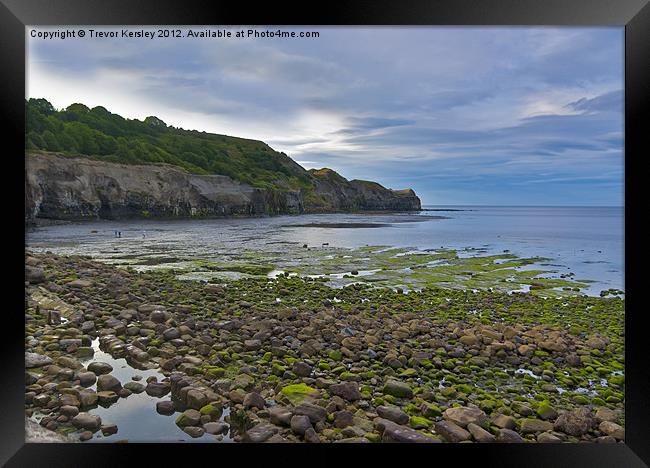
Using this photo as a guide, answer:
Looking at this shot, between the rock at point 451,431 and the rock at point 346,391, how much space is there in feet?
2.16

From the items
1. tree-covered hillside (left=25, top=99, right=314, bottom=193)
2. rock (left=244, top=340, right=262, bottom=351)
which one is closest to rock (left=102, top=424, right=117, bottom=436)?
rock (left=244, top=340, right=262, bottom=351)

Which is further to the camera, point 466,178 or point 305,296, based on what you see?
point 466,178

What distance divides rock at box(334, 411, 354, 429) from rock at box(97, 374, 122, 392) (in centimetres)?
184

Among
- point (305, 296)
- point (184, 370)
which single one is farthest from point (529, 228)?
point (184, 370)

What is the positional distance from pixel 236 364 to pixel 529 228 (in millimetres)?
14916

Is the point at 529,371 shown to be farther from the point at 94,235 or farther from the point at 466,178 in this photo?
the point at 94,235

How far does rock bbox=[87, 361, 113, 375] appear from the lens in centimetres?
353

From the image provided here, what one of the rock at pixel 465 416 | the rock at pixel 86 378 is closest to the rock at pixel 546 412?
the rock at pixel 465 416

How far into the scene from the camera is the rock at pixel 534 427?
290 centimetres

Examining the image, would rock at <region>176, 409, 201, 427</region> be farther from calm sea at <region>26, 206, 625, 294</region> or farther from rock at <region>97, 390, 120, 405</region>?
calm sea at <region>26, 206, 625, 294</region>

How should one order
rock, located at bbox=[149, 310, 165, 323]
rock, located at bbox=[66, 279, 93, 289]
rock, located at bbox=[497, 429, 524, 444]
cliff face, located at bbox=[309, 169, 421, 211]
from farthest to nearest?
cliff face, located at bbox=[309, 169, 421, 211] < rock, located at bbox=[66, 279, 93, 289] < rock, located at bbox=[149, 310, 165, 323] < rock, located at bbox=[497, 429, 524, 444]

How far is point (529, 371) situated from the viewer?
374cm

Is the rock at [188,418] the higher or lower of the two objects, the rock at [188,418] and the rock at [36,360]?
the lower

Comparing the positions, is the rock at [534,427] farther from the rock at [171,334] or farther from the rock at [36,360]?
the rock at [36,360]
